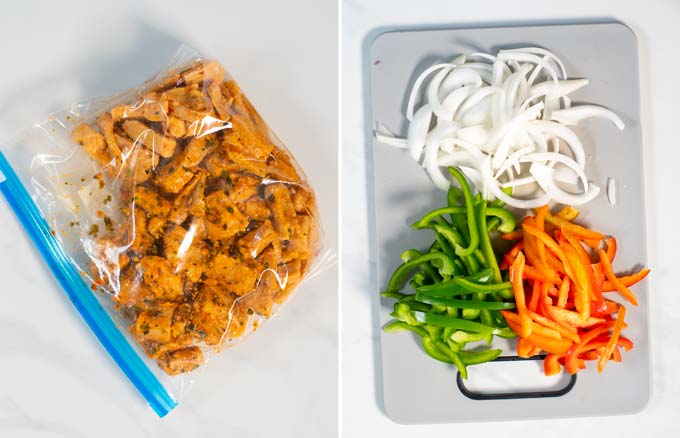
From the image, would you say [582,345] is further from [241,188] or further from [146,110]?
[146,110]

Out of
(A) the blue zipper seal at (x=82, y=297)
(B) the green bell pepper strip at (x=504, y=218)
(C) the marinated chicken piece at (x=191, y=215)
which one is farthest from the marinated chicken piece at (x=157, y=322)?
(B) the green bell pepper strip at (x=504, y=218)

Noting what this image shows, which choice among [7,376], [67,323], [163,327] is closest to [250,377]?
[163,327]

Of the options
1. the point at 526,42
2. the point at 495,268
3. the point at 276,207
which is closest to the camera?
the point at 276,207

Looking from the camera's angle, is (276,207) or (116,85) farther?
(116,85)

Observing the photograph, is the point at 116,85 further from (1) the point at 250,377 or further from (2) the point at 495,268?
(2) the point at 495,268

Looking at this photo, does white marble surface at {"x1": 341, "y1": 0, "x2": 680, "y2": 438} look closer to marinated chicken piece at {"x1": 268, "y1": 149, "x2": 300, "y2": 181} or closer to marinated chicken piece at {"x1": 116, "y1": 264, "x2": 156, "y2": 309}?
marinated chicken piece at {"x1": 268, "y1": 149, "x2": 300, "y2": 181}

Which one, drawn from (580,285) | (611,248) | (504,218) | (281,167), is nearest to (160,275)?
(281,167)

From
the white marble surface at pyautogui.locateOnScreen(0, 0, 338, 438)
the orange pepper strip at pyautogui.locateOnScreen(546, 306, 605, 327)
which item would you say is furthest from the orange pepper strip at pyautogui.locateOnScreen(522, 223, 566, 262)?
the white marble surface at pyautogui.locateOnScreen(0, 0, 338, 438)

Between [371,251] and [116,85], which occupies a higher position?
[116,85]
